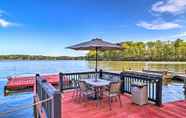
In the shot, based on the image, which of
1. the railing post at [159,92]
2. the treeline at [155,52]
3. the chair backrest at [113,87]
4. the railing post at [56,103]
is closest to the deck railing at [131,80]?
the railing post at [159,92]

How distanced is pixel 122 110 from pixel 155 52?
69356 mm

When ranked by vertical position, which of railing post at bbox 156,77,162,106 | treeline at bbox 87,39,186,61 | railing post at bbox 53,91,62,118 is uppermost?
treeline at bbox 87,39,186,61

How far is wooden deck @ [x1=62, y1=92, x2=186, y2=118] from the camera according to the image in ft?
15.3

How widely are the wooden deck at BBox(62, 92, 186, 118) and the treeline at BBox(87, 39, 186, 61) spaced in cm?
5510

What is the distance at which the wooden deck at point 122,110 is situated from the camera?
15.3 ft

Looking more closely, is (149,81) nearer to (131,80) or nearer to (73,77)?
(131,80)

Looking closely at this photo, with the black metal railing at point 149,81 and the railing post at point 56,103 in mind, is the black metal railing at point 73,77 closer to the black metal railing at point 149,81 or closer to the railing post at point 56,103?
the black metal railing at point 149,81

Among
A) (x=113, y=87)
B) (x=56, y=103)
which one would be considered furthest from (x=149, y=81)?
(x=56, y=103)

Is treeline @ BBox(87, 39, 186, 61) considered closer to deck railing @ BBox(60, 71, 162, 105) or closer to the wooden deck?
deck railing @ BBox(60, 71, 162, 105)

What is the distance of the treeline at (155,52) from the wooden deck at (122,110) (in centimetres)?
5510

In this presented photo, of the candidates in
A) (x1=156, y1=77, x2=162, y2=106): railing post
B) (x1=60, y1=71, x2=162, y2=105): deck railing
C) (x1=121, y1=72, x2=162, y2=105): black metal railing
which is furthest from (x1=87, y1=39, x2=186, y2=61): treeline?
(x1=156, y1=77, x2=162, y2=106): railing post

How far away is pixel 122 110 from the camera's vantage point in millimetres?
5070

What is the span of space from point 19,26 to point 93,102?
99.7ft

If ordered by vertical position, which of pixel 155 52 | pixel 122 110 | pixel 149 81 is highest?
pixel 155 52
